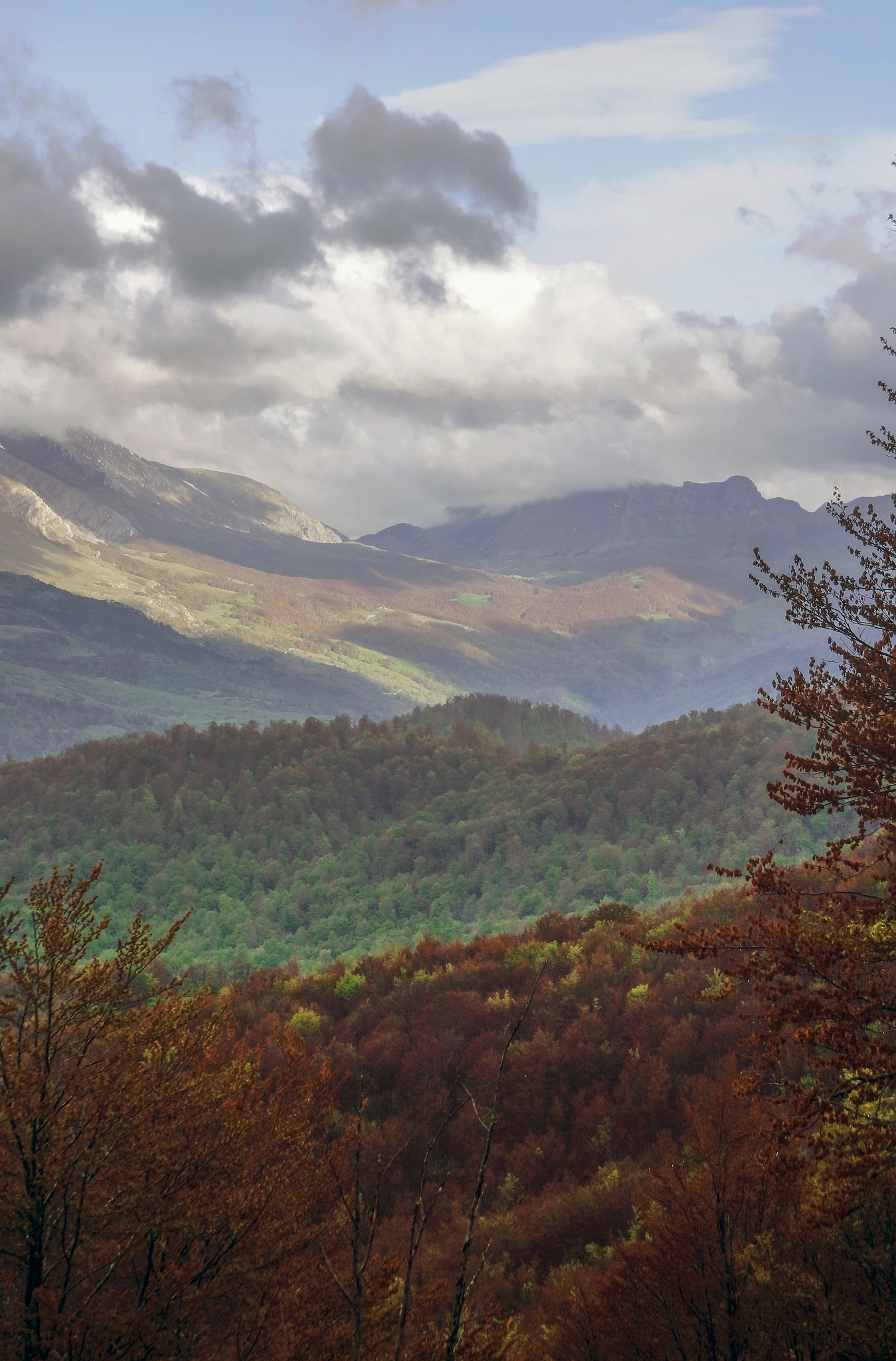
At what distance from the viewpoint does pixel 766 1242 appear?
1769cm

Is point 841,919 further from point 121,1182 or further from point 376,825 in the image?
point 376,825

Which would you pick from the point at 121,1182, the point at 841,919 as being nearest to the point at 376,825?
the point at 121,1182

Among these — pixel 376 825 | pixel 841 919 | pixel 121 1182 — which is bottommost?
pixel 376 825

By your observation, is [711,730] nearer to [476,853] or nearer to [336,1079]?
[476,853]

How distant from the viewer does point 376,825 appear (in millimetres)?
141875

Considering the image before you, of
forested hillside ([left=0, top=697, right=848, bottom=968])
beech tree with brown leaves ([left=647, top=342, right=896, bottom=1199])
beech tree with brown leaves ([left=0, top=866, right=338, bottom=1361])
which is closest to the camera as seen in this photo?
beech tree with brown leaves ([left=647, top=342, right=896, bottom=1199])

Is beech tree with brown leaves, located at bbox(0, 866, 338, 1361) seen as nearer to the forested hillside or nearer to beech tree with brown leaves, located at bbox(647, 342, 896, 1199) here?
beech tree with brown leaves, located at bbox(647, 342, 896, 1199)

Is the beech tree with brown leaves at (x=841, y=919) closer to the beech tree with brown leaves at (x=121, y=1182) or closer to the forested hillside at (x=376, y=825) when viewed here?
the beech tree with brown leaves at (x=121, y=1182)

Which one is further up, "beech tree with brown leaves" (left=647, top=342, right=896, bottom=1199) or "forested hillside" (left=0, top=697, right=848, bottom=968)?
"beech tree with brown leaves" (left=647, top=342, right=896, bottom=1199)

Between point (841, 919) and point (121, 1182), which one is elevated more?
point (841, 919)

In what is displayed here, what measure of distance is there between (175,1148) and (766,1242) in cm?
1135

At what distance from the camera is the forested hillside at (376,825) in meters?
113

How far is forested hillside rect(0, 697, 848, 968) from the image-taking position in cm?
11319

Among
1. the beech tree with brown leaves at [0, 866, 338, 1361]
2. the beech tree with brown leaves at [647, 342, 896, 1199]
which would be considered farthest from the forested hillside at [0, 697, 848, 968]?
the beech tree with brown leaves at [647, 342, 896, 1199]
